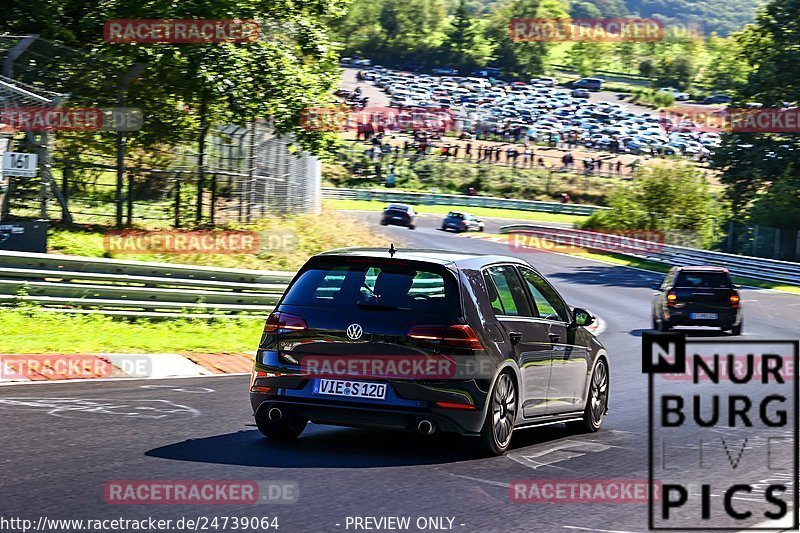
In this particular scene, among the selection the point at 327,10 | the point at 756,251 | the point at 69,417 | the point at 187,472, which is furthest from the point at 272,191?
the point at 756,251

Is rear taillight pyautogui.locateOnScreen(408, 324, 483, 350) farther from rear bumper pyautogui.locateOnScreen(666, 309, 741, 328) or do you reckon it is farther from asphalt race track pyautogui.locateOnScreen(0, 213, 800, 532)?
rear bumper pyautogui.locateOnScreen(666, 309, 741, 328)

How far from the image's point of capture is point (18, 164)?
17328 mm

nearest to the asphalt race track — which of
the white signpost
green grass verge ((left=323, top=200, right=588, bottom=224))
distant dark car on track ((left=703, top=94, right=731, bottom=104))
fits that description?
the white signpost

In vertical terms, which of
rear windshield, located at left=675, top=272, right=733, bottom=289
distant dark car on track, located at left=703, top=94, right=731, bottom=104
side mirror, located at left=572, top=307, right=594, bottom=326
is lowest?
rear windshield, located at left=675, top=272, right=733, bottom=289

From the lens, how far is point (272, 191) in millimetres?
27781

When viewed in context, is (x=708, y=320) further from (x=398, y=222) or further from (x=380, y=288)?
(x=398, y=222)

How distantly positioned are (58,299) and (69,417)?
6.86 meters

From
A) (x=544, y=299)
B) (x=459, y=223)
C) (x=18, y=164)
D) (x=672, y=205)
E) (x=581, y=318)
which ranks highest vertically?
(x=18, y=164)

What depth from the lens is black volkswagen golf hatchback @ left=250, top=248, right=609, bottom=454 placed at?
8539mm

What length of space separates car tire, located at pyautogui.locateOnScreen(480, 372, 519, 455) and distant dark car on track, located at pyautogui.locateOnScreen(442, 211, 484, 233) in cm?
5178

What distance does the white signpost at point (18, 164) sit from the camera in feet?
56.3

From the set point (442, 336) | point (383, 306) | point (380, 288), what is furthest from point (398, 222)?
point (442, 336)

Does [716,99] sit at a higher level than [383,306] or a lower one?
higher

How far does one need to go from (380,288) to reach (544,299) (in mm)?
2040
